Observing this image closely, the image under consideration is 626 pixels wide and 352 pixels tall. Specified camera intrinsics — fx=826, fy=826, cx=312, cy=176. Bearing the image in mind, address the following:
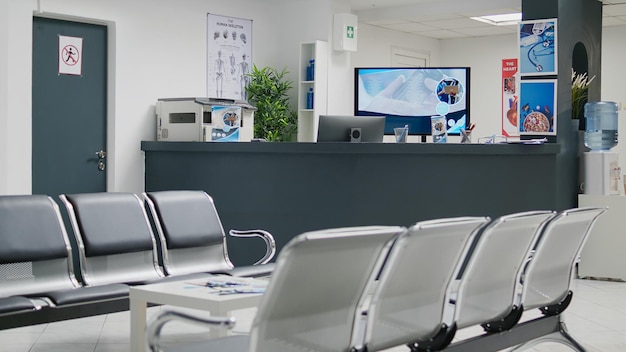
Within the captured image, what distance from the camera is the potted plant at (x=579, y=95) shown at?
23.5 feet

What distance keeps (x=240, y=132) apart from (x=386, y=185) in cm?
201

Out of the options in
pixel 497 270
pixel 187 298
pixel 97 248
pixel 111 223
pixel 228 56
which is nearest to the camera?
pixel 497 270

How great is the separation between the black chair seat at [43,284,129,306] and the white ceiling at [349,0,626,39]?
20.4ft

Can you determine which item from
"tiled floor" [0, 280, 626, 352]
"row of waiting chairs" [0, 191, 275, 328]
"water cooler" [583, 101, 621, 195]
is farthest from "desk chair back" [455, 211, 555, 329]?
"water cooler" [583, 101, 621, 195]

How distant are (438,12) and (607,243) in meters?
3.90

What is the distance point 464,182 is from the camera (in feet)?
19.8

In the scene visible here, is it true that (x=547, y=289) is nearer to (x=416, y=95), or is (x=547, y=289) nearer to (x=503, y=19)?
(x=416, y=95)

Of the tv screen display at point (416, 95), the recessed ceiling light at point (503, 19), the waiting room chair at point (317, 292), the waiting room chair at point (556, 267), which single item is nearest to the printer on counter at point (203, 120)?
the tv screen display at point (416, 95)

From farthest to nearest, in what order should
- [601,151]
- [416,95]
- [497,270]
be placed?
[416,95], [601,151], [497,270]

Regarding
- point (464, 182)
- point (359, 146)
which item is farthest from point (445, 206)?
point (359, 146)

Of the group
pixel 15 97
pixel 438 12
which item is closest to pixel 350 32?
pixel 438 12

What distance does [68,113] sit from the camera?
7.29 m

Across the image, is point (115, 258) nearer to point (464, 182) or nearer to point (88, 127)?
point (464, 182)

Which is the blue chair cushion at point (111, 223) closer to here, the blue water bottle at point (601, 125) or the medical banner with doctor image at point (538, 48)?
the medical banner with doctor image at point (538, 48)
